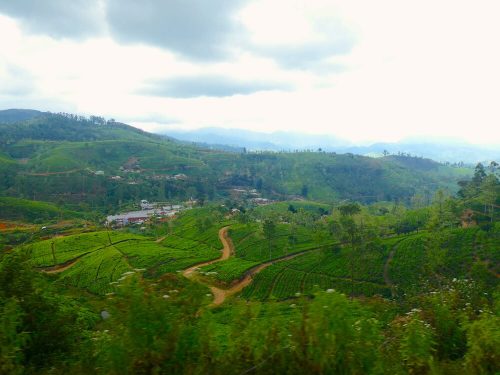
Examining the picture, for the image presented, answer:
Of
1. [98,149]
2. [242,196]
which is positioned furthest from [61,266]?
[98,149]

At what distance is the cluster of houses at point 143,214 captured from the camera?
10445cm

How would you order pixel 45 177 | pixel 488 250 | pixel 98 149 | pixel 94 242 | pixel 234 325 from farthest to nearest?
1. pixel 98 149
2. pixel 45 177
3. pixel 94 242
4. pixel 488 250
5. pixel 234 325

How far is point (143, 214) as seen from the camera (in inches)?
4619

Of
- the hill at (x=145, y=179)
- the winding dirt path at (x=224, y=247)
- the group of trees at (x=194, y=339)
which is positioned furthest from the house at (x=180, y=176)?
the group of trees at (x=194, y=339)

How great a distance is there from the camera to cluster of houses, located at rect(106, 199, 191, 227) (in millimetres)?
104450

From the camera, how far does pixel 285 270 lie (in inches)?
2138

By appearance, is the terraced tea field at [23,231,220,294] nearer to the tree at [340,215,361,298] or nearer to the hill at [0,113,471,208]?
the tree at [340,215,361,298]

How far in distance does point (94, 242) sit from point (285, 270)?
38795mm

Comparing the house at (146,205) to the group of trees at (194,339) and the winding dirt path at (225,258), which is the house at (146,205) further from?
the group of trees at (194,339)

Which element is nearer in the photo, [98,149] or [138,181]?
[138,181]

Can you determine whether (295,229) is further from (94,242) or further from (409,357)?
(409,357)

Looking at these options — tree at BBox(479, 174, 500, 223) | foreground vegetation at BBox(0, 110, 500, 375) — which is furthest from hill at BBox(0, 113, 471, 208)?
tree at BBox(479, 174, 500, 223)

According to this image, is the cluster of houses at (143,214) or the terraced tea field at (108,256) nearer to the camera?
the terraced tea field at (108,256)

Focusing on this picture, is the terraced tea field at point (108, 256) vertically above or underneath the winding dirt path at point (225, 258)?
underneath
